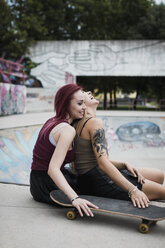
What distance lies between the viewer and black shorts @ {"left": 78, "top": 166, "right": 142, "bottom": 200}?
7.82 ft

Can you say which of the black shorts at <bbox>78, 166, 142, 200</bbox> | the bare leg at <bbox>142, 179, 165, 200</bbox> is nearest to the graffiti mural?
the black shorts at <bbox>78, 166, 142, 200</bbox>

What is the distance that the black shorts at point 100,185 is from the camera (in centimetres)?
238

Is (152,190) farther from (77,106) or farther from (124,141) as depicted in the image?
(124,141)

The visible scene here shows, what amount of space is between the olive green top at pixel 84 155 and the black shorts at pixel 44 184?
0.17 meters

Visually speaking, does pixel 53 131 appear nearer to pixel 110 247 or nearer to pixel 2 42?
pixel 110 247

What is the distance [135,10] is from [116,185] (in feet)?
88.2

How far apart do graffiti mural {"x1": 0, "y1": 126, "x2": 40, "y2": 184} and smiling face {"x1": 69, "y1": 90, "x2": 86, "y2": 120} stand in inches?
75.3

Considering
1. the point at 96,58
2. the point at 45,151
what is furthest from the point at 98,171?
the point at 96,58

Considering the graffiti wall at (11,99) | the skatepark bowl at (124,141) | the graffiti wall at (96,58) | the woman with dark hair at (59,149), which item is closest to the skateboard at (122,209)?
the woman with dark hair at (59,149)

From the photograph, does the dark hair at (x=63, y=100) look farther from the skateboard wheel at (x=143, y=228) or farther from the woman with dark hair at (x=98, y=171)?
the skateboard wheel at (x=143, y=228)

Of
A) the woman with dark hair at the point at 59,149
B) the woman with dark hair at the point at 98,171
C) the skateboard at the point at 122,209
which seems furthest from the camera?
the woman with dark hair at the point at 98,171

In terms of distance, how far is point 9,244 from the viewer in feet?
6.11

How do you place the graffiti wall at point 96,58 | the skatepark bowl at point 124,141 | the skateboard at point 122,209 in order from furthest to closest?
1. the graffiti wall at point 96,58
2. the skatepark bowl at point 124,141
3. the skateboard at point 122,209

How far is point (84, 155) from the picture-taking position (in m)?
2.48
